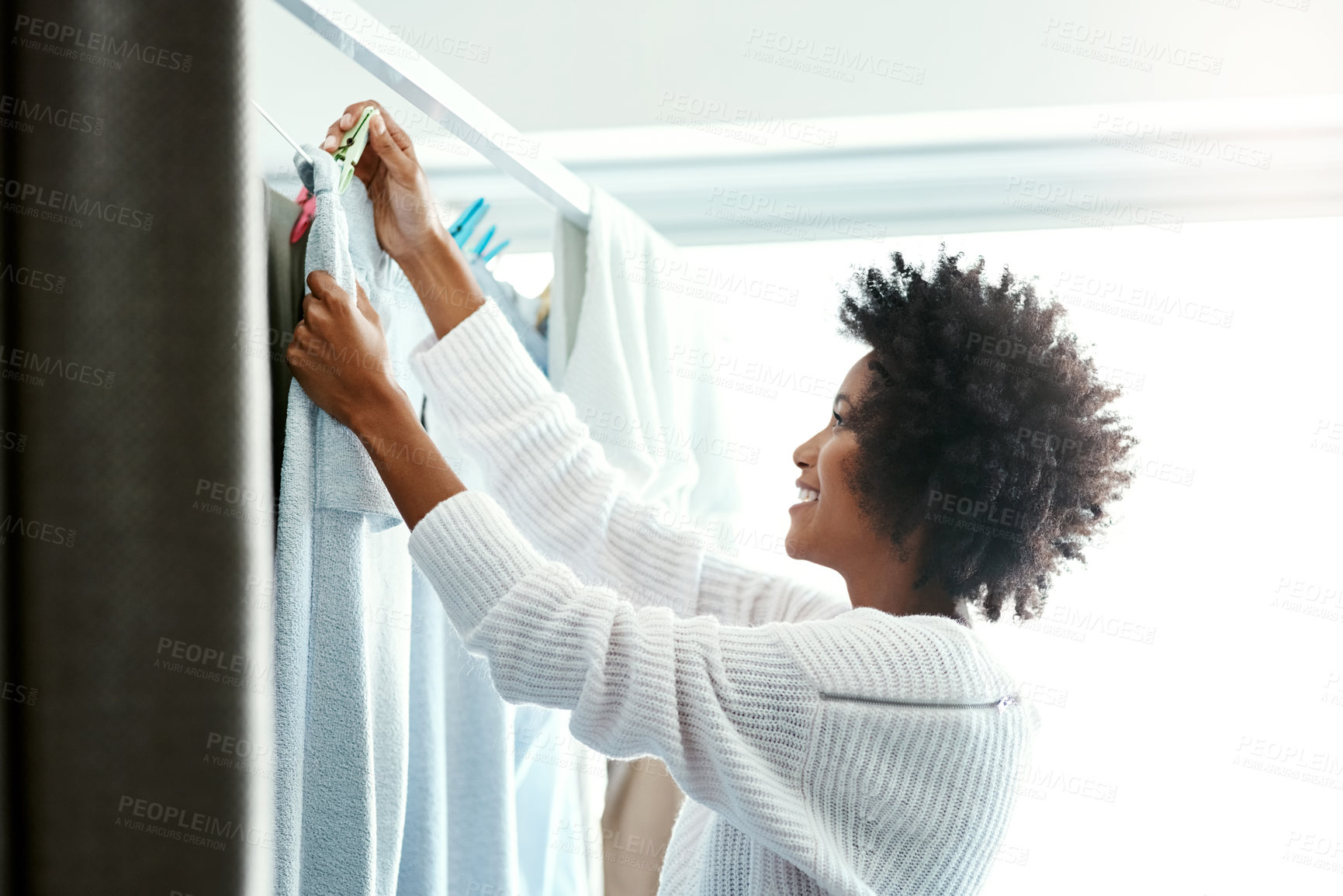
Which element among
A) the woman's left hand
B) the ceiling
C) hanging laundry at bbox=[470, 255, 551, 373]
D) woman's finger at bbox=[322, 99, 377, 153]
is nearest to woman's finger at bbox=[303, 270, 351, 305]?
the woman's left hand

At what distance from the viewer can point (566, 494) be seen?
0.98 metres

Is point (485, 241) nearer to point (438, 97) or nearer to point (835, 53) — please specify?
point (438, 97)

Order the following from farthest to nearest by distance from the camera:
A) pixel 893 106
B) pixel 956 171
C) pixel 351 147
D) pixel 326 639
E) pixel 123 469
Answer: pixel 893 106, pixel 956 171, pixel 351 147, pixel 326 639, pixel 123 469

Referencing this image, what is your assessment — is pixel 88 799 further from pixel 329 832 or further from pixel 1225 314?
pixel 1225 314

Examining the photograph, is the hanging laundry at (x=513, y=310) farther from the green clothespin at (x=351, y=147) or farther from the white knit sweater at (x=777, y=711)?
the white knit sweater at (x=777, y=711)

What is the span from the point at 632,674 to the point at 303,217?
16.4 inches

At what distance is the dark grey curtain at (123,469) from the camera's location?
487 mm

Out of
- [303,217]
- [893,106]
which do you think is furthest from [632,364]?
[893,106]

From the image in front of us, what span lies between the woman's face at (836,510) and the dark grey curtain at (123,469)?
1.76 ft

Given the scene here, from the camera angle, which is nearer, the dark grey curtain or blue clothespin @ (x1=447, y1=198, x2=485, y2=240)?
the dark grey curtain

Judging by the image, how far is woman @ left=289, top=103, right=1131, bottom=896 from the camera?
0.74 metres

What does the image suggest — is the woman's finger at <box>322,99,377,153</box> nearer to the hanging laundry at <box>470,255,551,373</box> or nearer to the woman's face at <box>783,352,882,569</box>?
the hanging laundry at <box>470,255,551,373</box>

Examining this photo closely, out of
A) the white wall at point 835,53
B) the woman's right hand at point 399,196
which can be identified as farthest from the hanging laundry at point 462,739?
the white wall at point 835,53

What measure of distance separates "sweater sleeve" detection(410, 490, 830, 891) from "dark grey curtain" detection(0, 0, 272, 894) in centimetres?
22
